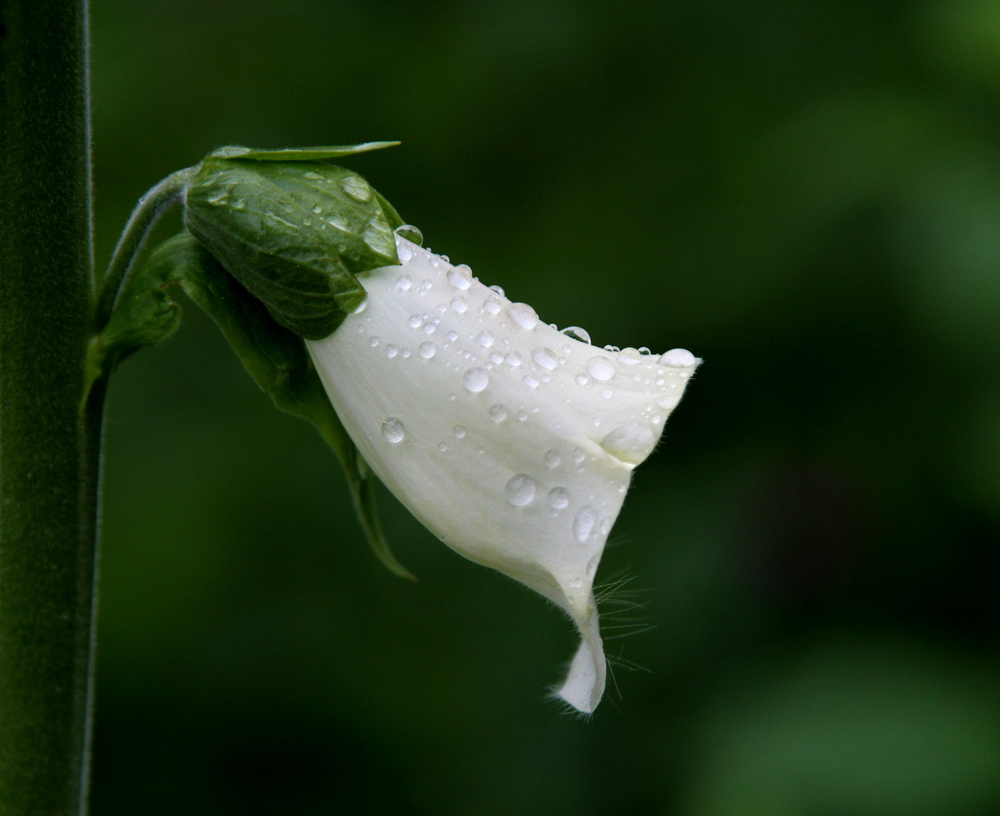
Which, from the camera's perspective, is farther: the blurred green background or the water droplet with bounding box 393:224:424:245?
the blurred green background

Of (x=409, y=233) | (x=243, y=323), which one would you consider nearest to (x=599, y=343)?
(x=409, y=233)

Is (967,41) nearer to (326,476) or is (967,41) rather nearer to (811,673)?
(811,673)

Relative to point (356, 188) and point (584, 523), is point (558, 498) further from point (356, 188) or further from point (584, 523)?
point (356, 188)

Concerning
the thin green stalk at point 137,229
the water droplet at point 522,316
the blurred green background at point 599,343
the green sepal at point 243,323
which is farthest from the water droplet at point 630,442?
the blurred green background at point 599,343

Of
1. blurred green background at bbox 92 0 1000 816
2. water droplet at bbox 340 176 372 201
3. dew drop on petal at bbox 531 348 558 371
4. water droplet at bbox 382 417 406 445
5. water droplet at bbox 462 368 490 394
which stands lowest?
blurred green background at bbox 92 0 1000 816

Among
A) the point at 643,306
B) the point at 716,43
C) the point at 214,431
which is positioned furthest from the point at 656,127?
the point at 214,431

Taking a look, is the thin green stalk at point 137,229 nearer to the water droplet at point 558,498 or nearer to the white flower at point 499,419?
the white flower at point 499,419

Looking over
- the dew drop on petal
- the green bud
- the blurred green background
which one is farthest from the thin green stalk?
the blurred green background

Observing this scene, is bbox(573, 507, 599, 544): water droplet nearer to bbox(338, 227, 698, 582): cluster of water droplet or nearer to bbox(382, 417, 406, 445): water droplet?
bbox(338, 227, 698, 582): cluster of water droplet
